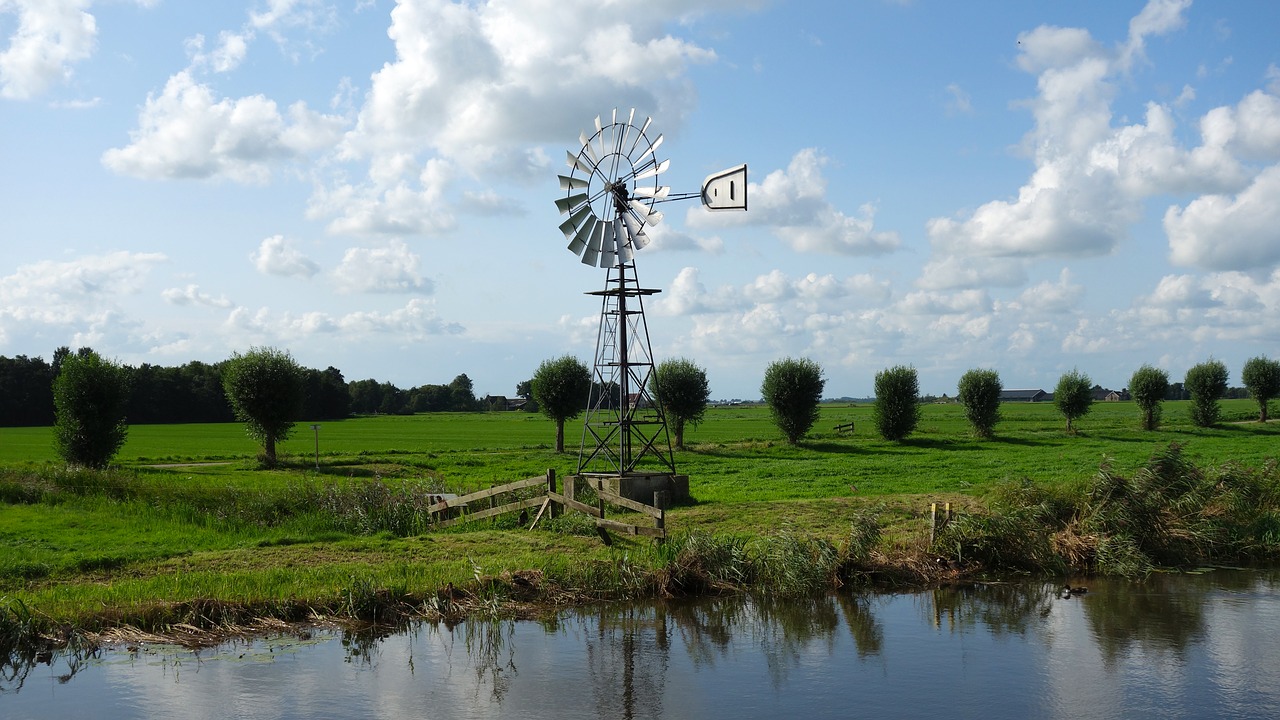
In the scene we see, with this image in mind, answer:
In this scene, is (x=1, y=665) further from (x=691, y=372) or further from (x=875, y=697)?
(x=691, y=372)

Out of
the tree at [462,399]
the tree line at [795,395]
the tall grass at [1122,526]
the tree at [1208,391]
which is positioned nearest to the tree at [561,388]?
the tree line at [795,395]

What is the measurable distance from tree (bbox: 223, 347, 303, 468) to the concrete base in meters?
32.6

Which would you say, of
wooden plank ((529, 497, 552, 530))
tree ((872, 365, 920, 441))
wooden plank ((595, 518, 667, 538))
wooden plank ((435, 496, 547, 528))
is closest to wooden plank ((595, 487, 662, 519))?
wooden plank ((595, 518, 667, 538))

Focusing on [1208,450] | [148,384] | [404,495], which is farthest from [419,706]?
[148,384]

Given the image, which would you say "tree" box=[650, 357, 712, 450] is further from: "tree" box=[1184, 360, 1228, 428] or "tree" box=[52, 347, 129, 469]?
"tree" box=[1184, 360, 1228, 428]

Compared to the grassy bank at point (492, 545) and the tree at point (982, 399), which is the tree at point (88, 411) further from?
the tree at point (982, 399)

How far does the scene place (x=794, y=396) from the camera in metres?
64.4

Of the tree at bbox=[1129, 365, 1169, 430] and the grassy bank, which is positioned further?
the tree at bbox=[1129, 365, 1169, 430]

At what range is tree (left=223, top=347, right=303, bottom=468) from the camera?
53156 millimetres

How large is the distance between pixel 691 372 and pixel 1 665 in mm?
53950

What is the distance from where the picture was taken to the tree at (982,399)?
71188 mm

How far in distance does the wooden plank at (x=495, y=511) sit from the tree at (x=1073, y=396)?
6585 centimetres

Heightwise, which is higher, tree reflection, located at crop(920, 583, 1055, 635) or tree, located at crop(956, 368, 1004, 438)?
tree, located at crop(956, 368, 1004, 438)

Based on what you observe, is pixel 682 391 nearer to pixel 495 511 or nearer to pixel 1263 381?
pixel 495 511
